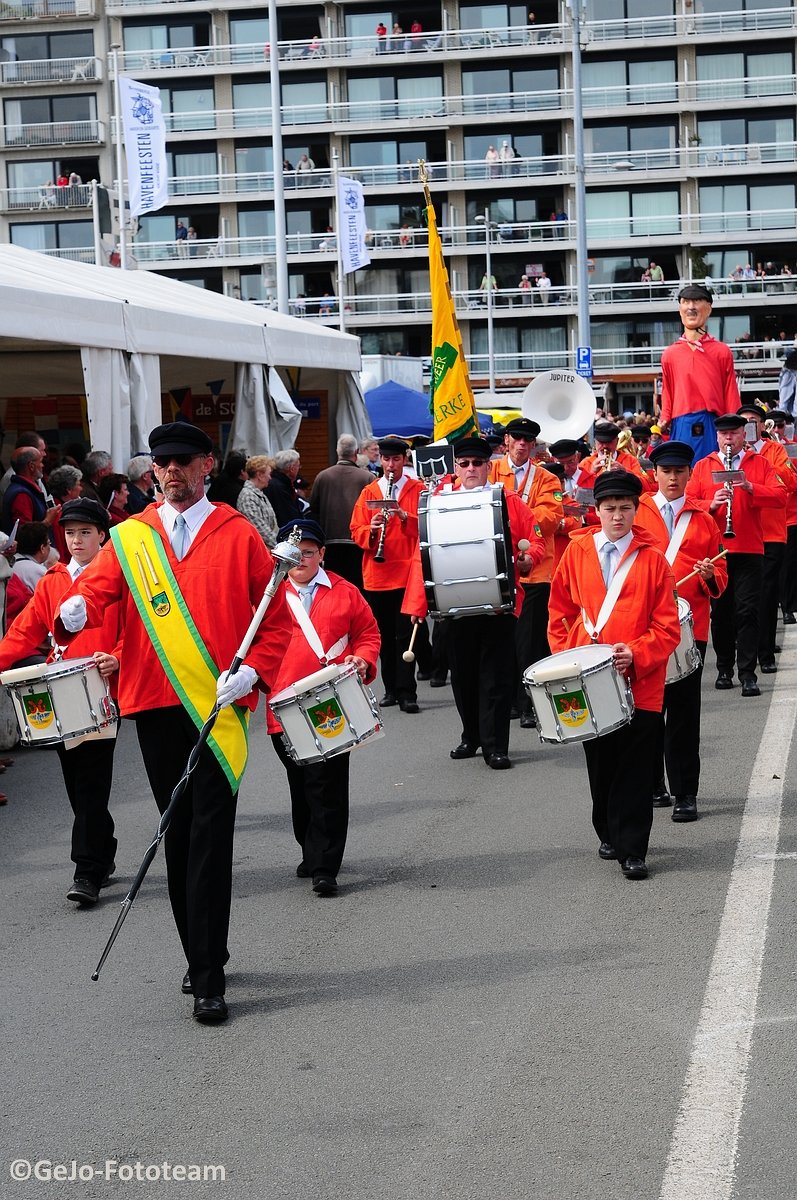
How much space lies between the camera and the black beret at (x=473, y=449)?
10.4 metres

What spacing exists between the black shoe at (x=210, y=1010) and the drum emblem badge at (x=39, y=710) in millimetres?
2094

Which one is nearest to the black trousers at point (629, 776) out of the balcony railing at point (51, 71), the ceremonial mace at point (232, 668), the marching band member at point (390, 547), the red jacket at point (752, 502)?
the ceremonial mace at point (232, 668)

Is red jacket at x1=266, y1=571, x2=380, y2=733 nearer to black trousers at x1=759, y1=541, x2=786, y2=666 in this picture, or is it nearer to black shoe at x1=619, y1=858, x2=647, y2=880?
black shoe at x1=619, y1=858, x2=647, y2=880

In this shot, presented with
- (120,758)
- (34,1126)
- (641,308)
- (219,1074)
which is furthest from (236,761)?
(641,308)

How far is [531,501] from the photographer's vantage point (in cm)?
1151

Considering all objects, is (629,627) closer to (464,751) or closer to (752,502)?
(464,751)

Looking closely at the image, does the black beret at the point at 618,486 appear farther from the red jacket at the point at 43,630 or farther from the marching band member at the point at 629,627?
the red jacket at the point at 43,630

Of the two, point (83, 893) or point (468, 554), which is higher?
point (468, 554)

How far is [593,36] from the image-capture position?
7212cm

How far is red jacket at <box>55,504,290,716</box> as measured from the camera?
575 cm

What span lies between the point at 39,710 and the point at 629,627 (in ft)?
8.70

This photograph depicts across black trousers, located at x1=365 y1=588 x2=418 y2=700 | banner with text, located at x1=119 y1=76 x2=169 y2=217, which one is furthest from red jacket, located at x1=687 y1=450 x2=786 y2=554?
banner with text, located at x1=119 y1=76 x2=169 y2=217

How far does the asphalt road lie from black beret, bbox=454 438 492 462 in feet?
7.85

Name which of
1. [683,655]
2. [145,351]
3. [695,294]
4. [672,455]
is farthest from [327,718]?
[145,351]
